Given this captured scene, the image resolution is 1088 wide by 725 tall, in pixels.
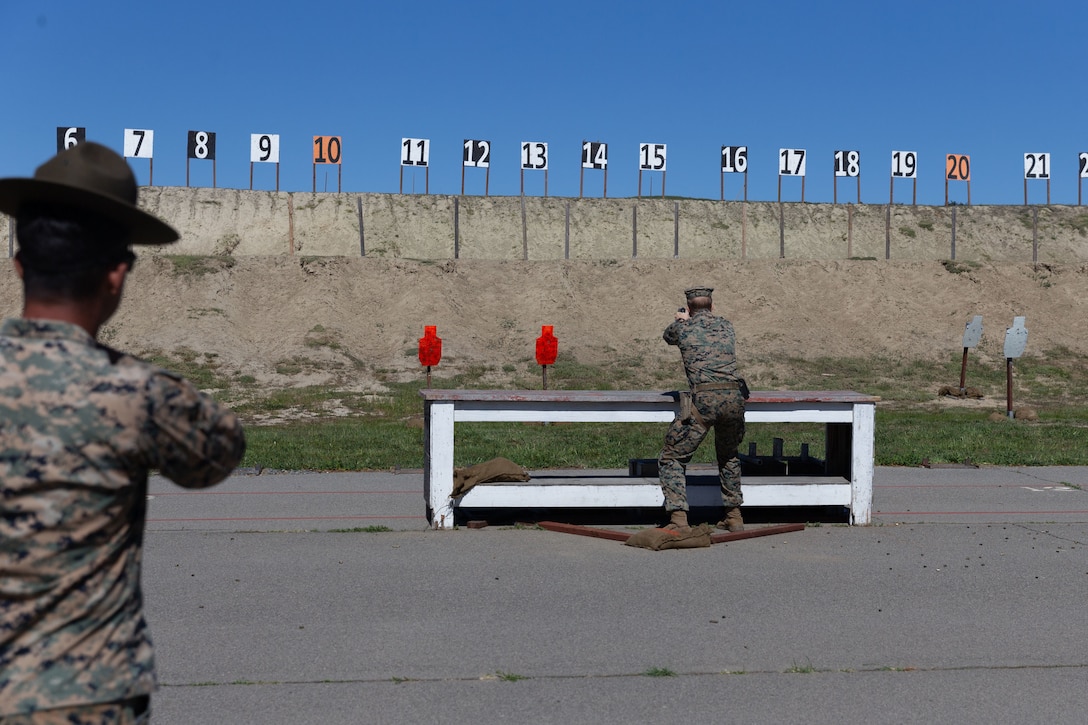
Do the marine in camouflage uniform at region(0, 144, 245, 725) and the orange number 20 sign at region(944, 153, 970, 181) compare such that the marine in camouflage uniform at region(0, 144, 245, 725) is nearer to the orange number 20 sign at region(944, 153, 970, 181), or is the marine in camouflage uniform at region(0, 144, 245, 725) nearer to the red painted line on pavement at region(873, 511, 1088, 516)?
the red painted line on pavement at region(873, 511, 1088, 516)

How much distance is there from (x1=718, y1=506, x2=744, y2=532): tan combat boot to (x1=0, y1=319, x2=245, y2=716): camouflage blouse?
6.83m

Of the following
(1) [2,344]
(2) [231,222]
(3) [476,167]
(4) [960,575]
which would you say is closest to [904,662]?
(4) [960,575]

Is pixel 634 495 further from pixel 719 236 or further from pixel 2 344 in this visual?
pixel 719 236

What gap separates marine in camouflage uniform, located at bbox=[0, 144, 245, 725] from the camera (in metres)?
2.13

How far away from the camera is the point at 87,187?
2199mm

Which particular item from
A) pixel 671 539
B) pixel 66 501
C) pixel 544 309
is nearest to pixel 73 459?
pixel 66 501

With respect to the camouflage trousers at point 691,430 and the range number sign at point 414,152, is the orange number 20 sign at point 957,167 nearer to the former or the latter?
the range number sign at point 414,152

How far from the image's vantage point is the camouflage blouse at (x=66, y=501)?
2.12 m

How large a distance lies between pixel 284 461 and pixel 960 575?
8293 millimetres

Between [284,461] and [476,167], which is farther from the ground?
[476,167]

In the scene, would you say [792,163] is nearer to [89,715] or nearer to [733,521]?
[733,521]

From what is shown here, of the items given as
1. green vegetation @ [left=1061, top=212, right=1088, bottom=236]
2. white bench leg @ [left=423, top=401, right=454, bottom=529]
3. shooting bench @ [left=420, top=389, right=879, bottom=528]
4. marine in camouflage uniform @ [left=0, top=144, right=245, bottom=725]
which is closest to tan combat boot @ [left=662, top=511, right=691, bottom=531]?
shooting bench @ [left=420, top=389, right=879, bottom=528]

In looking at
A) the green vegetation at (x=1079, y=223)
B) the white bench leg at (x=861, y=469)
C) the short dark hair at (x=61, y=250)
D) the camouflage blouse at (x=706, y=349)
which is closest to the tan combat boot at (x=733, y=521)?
the white bench leg at (x=861, y=469)

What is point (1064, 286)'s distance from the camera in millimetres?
44625
